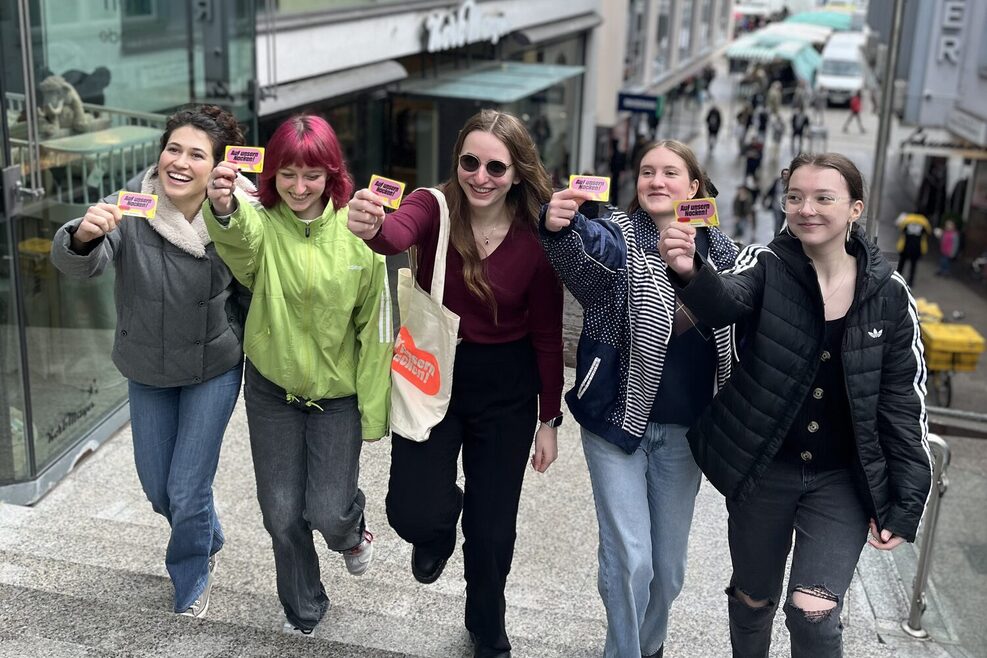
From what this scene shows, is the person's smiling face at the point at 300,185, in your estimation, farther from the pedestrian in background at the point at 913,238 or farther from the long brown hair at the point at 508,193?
the pedestrian in background at the point at 913,238

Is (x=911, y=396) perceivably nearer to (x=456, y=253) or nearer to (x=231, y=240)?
(x=456, y=253)

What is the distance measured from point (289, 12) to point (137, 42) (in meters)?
6.88

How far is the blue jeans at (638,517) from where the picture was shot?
11.8 ft

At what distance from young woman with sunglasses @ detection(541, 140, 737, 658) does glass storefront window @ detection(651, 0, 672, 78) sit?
119ft

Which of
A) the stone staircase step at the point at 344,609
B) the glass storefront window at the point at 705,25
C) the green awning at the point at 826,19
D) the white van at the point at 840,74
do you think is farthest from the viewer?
the green awning at the point at 826,19

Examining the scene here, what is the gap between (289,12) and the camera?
1420cm

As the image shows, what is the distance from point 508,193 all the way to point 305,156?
670 mm

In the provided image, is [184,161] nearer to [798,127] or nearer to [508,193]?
[508,193]

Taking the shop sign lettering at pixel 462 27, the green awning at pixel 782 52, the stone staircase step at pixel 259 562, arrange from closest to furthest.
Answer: the stone staircase step at pixel 259 562 → the shop sign lettering at pixel 462 27 → the green awning at pixel 782 52

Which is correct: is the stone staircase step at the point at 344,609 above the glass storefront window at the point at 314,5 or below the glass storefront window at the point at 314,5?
below

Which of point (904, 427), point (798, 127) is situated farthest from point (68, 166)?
point (798, 127)

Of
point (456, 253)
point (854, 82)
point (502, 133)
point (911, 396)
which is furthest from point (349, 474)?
point (854, 82)

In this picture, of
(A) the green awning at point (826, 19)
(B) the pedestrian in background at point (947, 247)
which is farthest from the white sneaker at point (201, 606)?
(A) the green awning at point (826, 19)

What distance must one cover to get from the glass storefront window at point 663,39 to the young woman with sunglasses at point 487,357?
36436mm
